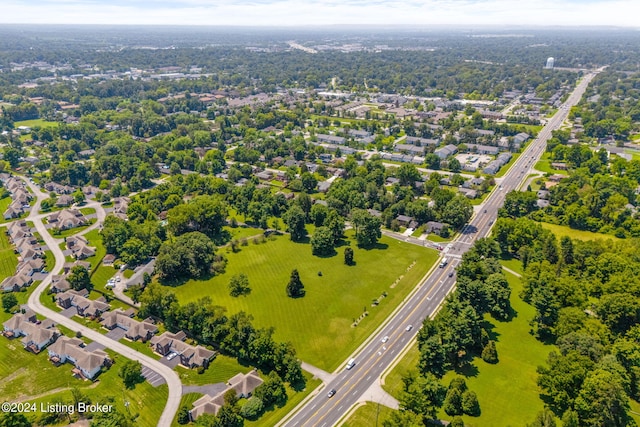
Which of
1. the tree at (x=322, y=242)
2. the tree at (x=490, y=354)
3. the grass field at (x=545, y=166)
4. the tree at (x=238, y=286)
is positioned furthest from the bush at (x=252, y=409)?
the grass field at (x=545, y=166)

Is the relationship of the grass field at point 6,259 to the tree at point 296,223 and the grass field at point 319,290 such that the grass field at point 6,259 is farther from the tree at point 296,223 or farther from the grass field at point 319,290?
the tree at point 296,223

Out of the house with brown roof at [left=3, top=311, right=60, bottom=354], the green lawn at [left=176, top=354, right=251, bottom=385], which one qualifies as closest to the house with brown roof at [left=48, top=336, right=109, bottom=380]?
the house with brown roof at [left=3, top=311, right=60, bottom=354]

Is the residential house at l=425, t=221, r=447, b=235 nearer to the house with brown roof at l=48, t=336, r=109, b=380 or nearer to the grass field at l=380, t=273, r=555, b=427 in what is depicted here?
the grass field at l=380, t=273, r=555, b=427

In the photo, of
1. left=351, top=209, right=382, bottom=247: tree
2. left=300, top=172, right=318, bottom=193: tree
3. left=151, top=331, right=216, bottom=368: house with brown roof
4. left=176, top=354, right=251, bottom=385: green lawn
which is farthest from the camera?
left=300, top=172, right=318, bottom=193: tree

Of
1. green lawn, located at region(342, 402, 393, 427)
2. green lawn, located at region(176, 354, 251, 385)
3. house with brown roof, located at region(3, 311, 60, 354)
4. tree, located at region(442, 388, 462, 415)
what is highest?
tree, located at region(442, 388, 462, 415)

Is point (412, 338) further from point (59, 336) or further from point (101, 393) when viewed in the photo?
point (59, 336)

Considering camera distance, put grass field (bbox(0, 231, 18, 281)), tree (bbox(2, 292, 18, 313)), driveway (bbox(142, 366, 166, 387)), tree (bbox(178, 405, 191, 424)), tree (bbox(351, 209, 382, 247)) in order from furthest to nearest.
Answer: tree (bbox(351, 209, 382, 247)) < grass field (bbox(0, 231, 18, 281)) < tree (bbox(2, 292, 18, 313)) < driveway (bbox(142, 366, 166, 387)) < tree (bbox(178, 405, 191, 424))
